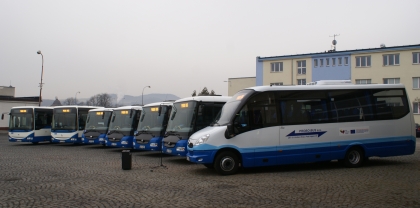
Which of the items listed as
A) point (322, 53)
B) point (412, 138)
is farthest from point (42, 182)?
point (322, 53)

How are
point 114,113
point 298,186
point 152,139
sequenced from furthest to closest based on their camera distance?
point 114,113 < point 152,139 < point 298,186

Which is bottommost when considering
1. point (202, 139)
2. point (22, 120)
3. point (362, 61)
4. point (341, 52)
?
point (202, 139)

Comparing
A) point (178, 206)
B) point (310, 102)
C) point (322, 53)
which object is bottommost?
point (178, 206)

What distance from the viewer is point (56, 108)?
96.2 feet

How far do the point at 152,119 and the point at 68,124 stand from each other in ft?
35.0

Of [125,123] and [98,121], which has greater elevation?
[98,121]

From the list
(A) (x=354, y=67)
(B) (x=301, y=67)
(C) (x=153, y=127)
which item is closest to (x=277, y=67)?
(B) (x=301, y=67)

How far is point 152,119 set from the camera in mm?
20719

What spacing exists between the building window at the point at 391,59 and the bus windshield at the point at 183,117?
38.6 meters

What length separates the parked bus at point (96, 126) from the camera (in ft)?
85.0

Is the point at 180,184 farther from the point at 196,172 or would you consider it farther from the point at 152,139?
the point at 152,139

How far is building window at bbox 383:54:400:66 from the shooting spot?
48.9 m

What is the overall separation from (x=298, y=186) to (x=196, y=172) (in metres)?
4.29

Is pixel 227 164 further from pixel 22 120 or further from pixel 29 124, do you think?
pixel 22 120
